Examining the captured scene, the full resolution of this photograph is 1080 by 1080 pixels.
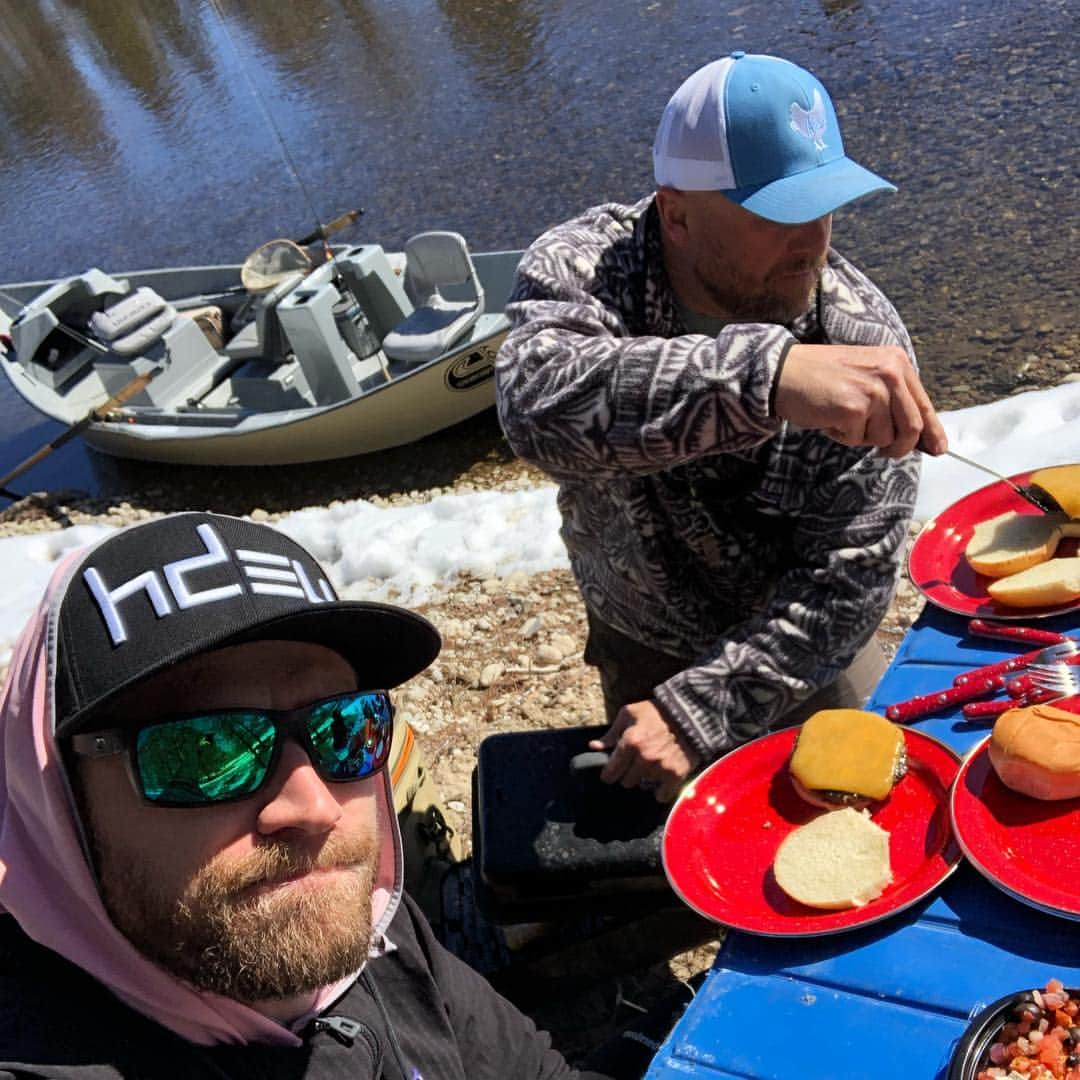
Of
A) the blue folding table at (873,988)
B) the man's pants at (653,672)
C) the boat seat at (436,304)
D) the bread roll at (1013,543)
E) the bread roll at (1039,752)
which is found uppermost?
the bread roll at (1039,752)

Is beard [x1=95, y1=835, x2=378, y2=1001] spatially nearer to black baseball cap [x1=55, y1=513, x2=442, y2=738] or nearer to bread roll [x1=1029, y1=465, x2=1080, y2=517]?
black baseball cap [x1=55, y1=513, x2=442, y2=738]

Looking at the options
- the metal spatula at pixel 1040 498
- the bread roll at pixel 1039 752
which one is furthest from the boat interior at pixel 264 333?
the bread roll at pixel 1039 752

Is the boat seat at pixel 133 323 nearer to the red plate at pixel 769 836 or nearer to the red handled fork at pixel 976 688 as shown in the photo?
the red plate at pixel 769 836

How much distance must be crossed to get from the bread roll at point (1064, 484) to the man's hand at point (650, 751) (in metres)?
1.17

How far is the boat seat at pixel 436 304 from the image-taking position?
10.0m

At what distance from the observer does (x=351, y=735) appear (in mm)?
2096

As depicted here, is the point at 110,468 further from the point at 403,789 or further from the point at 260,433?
the point at 403,789

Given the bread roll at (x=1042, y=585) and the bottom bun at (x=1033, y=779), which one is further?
the bread roll at (x=1042, y=585)

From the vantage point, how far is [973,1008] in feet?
→ 5.98

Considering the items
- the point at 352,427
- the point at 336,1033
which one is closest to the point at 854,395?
the point at 336,1033

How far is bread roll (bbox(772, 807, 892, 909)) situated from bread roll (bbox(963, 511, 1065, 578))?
890 mm

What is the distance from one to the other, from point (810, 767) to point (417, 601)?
4.15m

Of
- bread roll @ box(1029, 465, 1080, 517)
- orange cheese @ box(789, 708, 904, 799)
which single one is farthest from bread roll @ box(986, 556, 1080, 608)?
orange cheese @ box(789, 708, 904, 799)

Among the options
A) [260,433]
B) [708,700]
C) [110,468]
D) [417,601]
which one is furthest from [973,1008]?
[110,468]
